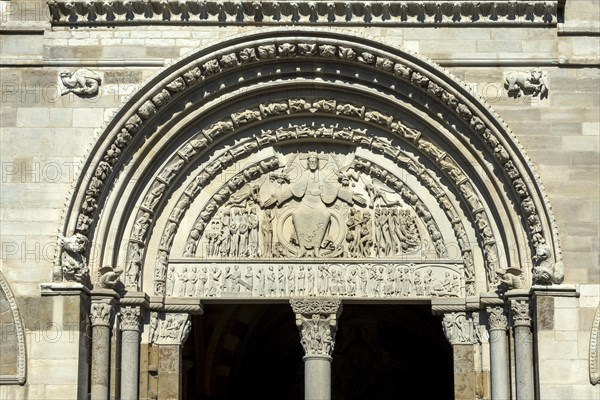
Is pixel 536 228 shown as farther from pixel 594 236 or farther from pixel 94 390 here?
pixel 94 390

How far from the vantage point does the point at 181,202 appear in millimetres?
18766

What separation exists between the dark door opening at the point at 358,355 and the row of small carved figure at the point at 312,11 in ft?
19.2

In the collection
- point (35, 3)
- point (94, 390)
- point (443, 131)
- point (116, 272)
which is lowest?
point (94, 390)

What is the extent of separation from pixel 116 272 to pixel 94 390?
1381mm

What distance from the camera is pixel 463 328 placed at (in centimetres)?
1847

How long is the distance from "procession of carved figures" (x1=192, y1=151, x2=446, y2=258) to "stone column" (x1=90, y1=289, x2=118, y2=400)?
50.7 inches

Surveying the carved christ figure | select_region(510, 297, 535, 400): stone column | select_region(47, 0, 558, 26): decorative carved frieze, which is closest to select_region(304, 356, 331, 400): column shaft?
the carved christ figure

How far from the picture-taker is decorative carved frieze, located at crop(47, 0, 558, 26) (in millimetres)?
18422

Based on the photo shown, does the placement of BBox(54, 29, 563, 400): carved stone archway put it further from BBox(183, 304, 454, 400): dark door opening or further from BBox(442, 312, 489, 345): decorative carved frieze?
BBox(183, 304, 454, 400): dark door opening

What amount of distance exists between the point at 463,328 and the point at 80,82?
5.41 metres

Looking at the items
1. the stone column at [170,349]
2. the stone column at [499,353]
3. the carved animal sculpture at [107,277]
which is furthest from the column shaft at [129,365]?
the stone column at [499,353]

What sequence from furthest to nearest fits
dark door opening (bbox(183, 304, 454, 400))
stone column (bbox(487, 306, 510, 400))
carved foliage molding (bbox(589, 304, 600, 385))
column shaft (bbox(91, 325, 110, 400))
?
dark door opening (bbox(183, 304, 454, 400)) < stone column (bbox(487, 306, 510, 400)) < column shaft (bbox(91, 325, 110, 400)) < carved foliage molding (bbox(589, 304, 600, 385))

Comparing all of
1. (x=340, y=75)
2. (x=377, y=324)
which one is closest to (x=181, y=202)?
(x=340, y=75)

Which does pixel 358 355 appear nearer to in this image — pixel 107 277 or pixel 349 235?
pixel 349 235
